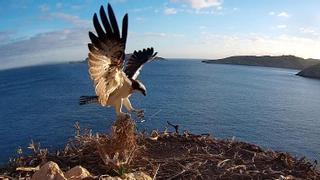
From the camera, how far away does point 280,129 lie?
37.6 metres

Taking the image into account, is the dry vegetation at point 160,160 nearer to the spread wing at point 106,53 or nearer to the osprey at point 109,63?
the osprey at point 109,63

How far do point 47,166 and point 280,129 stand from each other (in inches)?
1296

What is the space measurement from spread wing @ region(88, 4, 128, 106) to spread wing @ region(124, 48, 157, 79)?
1.41 m

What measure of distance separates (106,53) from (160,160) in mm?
3022

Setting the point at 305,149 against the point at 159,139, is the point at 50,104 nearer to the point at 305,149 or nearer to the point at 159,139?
the point at 305,149

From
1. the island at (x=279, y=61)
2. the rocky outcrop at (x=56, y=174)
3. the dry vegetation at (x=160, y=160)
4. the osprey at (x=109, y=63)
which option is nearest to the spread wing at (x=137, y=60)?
the osprey at (x=109, y=63)

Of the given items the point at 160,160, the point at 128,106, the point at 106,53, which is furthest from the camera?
the point at 128,106

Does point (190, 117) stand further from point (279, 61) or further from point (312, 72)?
point (279, 61)

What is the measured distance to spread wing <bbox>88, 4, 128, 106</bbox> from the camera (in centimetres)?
711

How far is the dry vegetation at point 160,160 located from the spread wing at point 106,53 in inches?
56.2

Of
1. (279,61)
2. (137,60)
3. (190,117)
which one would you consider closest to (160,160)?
(137,60)

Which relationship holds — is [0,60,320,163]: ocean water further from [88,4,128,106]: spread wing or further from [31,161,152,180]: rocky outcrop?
[31,161,152,180]: rocky outcrop

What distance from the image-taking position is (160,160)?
30.8 ft


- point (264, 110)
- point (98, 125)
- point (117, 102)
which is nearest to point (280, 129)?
point (264, 110)
